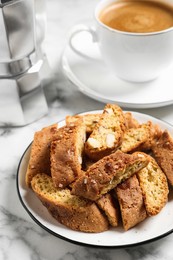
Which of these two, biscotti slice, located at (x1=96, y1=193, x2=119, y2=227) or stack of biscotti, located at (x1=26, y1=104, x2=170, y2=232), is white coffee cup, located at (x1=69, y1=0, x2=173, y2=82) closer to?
stack of biscotti, located at (x1=26, y1=104, x2=170, y2=232)

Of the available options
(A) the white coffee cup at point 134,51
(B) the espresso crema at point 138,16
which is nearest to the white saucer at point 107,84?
(A) the white coffee cup at point 134,51

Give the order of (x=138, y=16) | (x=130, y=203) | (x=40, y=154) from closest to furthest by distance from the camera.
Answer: (x=130, y=203), (x=40, y=154), (x=138, y=16)

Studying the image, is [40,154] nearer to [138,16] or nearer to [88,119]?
[88,119]

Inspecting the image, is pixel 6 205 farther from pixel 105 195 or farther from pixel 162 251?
pixel 162 251

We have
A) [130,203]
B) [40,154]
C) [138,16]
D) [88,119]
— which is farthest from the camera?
[138,16]

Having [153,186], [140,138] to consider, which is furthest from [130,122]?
[153,186]

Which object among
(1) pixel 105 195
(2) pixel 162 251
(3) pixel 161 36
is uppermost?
(3) pixel 161 36

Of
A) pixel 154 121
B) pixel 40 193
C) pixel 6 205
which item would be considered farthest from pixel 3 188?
pixel 154 121
